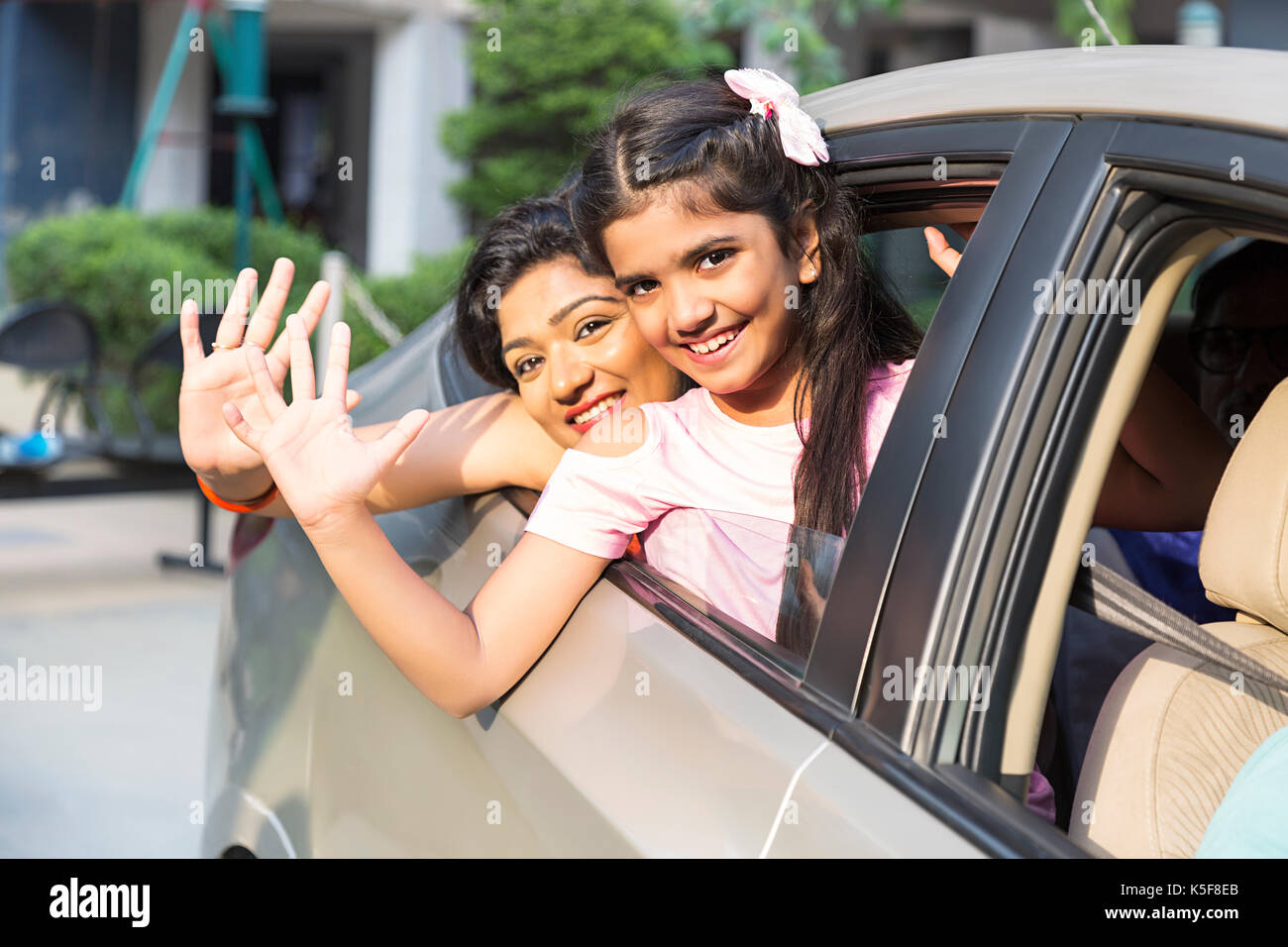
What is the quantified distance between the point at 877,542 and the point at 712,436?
542mm

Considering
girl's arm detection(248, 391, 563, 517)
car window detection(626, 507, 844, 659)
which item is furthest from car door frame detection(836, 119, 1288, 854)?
girl's arm detection(248, 391, 563, 517)

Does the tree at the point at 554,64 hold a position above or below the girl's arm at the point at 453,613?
above

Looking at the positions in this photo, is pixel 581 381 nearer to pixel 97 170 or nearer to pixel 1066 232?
pixel 1066 232

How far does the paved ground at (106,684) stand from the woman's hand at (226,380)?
6.11ft

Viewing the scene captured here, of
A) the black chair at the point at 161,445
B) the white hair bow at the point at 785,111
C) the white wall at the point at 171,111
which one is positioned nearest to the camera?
the white hair bow at the point at 785,111

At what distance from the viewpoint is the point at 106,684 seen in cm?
468

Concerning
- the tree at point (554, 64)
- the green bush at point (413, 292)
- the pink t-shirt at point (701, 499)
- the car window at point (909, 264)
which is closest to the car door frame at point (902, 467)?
the pink t-shirt at point (701, 499)

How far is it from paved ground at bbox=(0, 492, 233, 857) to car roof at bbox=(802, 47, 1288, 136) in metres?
2.77

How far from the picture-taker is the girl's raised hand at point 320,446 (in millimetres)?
1490

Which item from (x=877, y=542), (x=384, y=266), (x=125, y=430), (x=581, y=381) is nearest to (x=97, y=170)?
(x=384, y=266)

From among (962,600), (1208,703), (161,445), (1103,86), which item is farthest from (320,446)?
(161,445)

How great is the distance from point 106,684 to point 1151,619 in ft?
13.2

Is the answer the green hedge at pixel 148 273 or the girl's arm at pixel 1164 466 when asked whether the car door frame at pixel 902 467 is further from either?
the green hedge at pixel 148 273

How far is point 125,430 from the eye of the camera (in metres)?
8.51
